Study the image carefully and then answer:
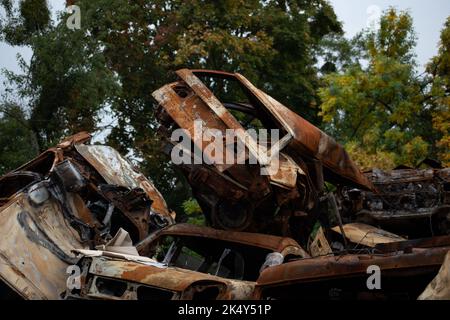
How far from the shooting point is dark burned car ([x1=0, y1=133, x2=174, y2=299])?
806 centimetres

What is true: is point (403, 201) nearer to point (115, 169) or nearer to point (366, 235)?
point (366, 235)

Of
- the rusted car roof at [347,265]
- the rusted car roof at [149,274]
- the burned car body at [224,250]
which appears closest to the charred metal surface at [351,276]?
the rusted car roof at [347,265]

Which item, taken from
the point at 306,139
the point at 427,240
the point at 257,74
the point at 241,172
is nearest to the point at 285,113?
the point at 306,139

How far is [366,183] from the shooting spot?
32.2 ft

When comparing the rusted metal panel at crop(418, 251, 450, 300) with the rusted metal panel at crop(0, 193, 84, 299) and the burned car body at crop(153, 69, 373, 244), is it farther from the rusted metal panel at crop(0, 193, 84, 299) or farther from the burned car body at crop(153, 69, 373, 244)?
the rusted metal panel at crop(0, 193, 84, 299)

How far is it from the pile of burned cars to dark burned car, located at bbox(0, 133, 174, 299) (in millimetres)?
13

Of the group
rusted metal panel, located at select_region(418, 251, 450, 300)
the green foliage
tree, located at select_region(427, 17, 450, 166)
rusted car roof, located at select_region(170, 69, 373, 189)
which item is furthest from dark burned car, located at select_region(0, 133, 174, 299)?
tree, located at select_region(427, 17, 450, 166)

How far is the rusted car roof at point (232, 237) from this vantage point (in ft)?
25.4

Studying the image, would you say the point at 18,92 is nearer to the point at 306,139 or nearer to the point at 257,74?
the point at 257,74

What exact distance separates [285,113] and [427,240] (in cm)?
246

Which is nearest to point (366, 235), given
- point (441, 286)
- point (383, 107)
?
point (441, 286)

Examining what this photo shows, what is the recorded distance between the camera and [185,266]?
8.22 metres

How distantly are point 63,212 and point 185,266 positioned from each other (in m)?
1.66

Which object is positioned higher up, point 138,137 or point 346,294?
point 138,137
